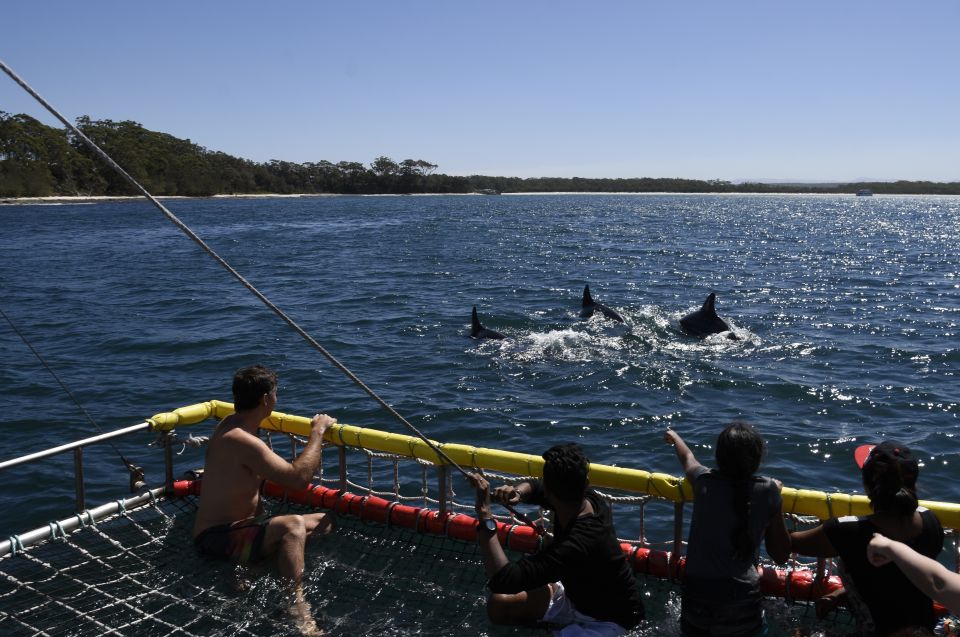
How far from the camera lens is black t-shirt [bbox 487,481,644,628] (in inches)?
163

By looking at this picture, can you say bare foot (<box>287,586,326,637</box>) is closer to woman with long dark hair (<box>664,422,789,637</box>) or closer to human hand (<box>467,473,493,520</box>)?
human hand (<box>467,473,493,520</box>)

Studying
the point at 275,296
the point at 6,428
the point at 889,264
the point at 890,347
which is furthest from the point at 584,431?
the point at 889,264

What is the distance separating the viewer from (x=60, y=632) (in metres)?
5.27

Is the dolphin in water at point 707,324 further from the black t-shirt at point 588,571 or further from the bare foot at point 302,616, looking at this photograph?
the black t-shirt at point 588,571

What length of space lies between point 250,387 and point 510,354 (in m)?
11.6

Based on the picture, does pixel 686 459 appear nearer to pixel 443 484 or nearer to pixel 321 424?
pixel 443 484

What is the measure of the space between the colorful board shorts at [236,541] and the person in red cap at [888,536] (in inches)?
148

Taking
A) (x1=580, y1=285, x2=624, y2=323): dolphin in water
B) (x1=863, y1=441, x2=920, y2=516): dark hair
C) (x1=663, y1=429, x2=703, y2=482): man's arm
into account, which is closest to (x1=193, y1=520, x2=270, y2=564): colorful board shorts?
(x1=663, y1=429, x2=703, y2=482): man's arm

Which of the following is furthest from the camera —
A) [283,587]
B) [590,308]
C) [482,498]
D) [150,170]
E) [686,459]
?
[150,170]

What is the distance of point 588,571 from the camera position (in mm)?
4328

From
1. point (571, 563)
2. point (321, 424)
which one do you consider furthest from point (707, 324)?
point (571, 563)

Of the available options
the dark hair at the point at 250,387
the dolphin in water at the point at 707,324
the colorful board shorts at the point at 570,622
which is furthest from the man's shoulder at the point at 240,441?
the dolphin in water at the point at 707,324

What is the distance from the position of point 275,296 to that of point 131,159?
115267 millimetres

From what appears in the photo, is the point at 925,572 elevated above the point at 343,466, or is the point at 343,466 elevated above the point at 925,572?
the point at 925,572
